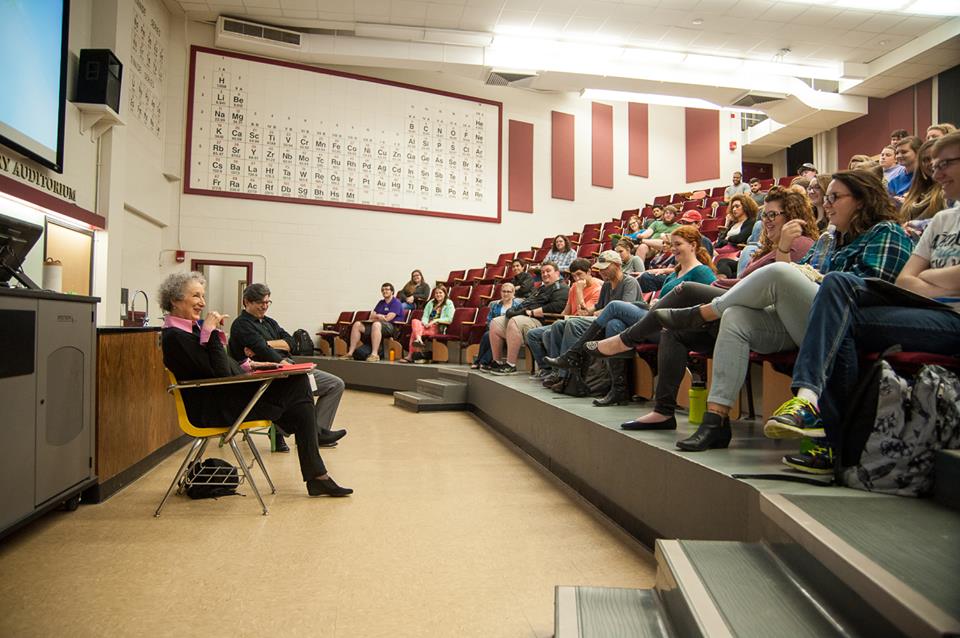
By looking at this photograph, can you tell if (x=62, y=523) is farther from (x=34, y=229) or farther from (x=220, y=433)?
(x=34, y=229)

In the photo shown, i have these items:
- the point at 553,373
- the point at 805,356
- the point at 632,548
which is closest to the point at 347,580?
the point at 632,548

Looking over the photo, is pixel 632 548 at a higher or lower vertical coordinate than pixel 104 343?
lower

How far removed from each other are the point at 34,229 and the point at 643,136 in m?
10.5

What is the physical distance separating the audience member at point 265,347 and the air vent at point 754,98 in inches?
311

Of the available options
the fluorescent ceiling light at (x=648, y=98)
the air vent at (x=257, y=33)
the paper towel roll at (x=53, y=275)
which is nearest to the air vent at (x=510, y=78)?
the fluorescent ceiling light at (x=648, y=98)

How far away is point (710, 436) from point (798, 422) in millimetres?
424

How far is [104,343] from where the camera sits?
2.64 metres

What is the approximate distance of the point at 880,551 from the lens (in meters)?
1.03

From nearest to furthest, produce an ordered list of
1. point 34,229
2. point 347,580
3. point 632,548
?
point 347,580 → point 632,548 → point 34,229

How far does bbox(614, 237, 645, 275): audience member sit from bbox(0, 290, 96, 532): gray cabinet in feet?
12.7

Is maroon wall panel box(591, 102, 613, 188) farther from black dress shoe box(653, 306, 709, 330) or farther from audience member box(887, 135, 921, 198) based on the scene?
black dress shoe box(653, 306, 709, 330)

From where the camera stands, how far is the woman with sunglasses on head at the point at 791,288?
6.13 feet

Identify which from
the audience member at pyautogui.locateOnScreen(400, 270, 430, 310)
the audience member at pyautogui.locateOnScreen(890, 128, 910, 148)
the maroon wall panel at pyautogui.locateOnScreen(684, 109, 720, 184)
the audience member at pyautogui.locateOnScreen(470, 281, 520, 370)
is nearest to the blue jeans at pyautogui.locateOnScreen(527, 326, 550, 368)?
the audience member at pyautogui.locateOnScreen(470, 281, 520, 370)

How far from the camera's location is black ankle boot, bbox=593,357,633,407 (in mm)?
3172
